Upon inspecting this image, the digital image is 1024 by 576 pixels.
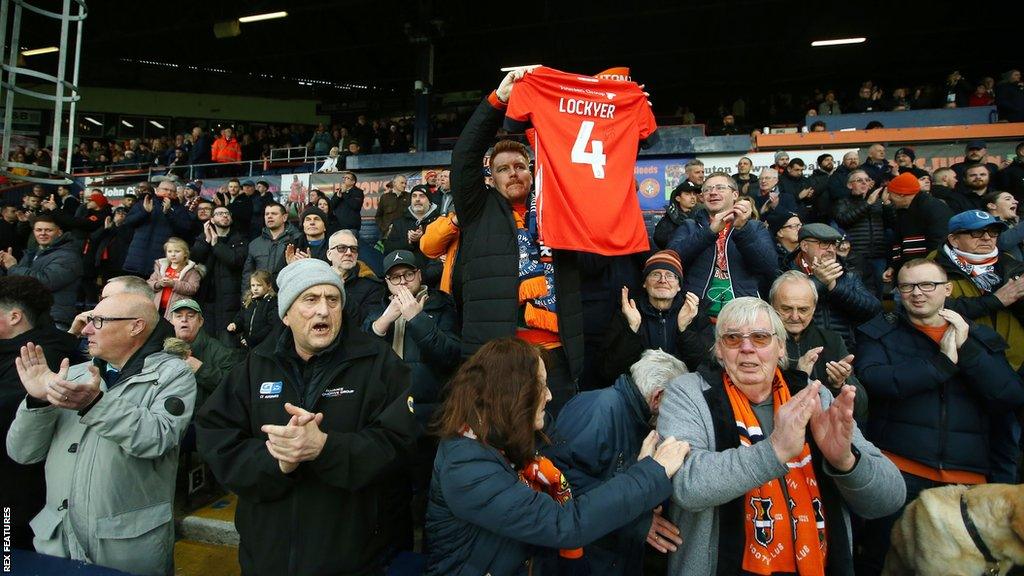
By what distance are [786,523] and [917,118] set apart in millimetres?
12049

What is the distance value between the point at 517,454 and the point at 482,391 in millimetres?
235

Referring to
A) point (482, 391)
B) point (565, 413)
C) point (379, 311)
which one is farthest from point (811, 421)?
point (379, 311)

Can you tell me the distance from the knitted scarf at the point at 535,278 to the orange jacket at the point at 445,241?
0.38 metres

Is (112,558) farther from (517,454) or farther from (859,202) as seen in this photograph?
(859,202)

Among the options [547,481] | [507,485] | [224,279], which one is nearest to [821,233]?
[547,481]

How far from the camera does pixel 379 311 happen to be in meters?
3.52

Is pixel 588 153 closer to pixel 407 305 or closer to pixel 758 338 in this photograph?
pixel 407 305

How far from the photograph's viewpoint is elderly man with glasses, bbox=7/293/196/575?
85.6 inches

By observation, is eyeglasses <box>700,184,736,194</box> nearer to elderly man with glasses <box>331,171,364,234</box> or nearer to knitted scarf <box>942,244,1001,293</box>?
knitted scarf <box>942,244,1001,293</box>

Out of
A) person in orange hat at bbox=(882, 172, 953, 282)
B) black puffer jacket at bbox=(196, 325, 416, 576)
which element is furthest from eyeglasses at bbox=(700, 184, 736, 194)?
black puffer jacket at bbox=(196, 325, 416, 576)

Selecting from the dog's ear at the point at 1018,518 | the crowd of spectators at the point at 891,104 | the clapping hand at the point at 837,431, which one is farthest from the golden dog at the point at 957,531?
the crowd of spectators at the point at 891,104

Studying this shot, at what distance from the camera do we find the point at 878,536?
8.71 ft

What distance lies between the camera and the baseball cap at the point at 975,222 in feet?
10.8

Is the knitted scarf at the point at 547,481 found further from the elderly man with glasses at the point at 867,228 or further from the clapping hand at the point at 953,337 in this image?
the elderly man with glasses at the point at 867,228
